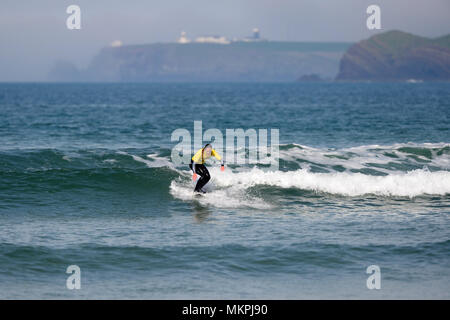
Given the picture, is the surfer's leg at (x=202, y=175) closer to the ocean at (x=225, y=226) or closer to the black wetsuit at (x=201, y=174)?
the black wetsuit at (x=201, y=174)

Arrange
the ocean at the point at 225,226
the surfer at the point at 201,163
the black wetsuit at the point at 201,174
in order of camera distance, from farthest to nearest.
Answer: the black wetsuit at the point at 201,174 < the surfer at the point at 201,163 < the ocean at the point at 225,226

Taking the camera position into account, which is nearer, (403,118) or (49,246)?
(49,246)

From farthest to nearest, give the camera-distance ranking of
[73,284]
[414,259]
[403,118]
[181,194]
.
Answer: [403,118] < [181,194] < [414,259] < [73,284]

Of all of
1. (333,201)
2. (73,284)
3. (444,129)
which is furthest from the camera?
(444,129)

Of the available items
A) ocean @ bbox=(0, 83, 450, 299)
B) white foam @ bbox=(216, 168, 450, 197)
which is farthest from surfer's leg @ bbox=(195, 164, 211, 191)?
white foam @ bbox=(216, 168, 450, 197)

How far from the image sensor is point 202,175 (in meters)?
17.1

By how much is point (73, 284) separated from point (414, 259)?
6.92m

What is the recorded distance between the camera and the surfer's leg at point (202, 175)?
1697 cm

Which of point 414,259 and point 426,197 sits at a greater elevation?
point 426,197

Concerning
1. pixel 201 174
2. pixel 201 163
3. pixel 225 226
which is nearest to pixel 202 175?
pixel 201 174

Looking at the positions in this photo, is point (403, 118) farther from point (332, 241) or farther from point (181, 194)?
point (332, 241)

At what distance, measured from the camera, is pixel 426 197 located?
695 inches

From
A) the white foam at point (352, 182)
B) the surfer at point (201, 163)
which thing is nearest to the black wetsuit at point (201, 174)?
the surfer at point (201, 163)

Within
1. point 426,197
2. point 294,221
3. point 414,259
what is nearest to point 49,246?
point 294,221
